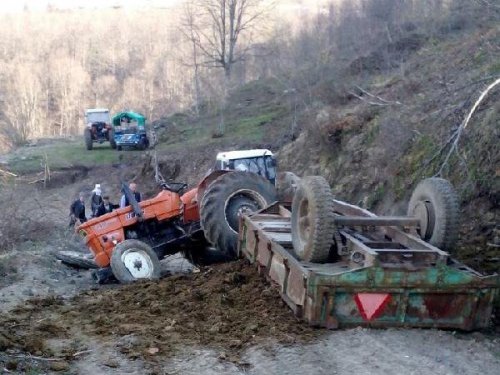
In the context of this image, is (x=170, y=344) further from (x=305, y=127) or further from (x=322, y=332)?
(x=305, y=127)

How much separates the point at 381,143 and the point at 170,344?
367 inches

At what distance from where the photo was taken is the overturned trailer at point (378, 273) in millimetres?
6738

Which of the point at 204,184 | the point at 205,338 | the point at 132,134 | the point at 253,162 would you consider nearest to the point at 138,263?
the point at 204,184

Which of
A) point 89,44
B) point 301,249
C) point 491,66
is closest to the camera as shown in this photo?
point 301,249

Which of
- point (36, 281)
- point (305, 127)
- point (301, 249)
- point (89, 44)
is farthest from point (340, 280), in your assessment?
point (89, 44)

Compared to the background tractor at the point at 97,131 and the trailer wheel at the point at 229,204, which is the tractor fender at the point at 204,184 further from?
the background tractor at the point at 97,131

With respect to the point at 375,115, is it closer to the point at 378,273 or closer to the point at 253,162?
the point at 253,162

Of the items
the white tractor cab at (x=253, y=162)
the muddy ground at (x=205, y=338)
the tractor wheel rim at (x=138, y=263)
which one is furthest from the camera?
the white tractor cab at (x=253, y=162)

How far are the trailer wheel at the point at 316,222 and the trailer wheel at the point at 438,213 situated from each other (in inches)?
49.6

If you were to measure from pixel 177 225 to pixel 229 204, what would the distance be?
1.40 m

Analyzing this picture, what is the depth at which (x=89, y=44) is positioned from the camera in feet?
343

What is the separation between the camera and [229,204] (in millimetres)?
10727

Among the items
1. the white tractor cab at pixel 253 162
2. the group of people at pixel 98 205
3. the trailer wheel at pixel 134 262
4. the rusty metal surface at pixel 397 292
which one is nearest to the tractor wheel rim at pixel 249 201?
the trailer wheel at pixel 134 262

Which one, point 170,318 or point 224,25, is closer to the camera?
point 170,318
